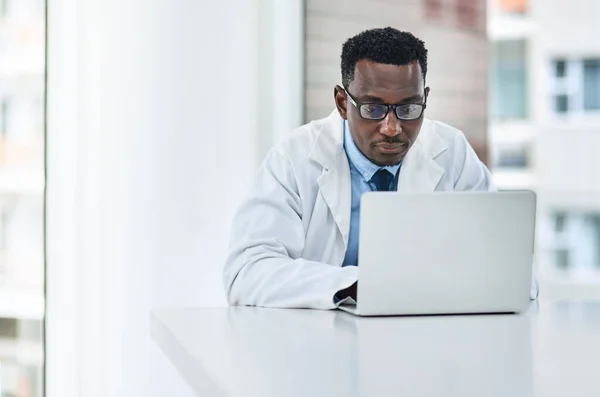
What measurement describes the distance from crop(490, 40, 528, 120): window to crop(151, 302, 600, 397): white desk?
4578 millimetres

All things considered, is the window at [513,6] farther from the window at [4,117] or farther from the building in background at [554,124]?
the window at [4,117]

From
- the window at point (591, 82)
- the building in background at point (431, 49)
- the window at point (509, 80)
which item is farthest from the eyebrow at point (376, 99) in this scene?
the window at point (591, 82)

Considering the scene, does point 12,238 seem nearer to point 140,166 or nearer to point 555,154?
point 140,166

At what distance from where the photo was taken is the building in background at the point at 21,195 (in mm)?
2689

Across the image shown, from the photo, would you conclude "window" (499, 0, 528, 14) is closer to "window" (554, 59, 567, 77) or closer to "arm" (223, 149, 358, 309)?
"window" (554, 59, 567, 77)

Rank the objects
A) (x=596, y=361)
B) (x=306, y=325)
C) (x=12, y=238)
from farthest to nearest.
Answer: (x=12, y=238) < (x=306, y=325) < (x=596, y=361)

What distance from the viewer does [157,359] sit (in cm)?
263

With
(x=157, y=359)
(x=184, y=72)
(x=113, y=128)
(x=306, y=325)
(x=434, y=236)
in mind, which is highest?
(x=184, y=72)

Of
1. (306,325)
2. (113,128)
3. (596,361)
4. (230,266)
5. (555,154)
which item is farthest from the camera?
(555,154)

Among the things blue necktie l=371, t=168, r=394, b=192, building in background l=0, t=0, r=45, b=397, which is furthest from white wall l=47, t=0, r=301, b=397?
blue necktie l=371, t=168, r=394, b=192

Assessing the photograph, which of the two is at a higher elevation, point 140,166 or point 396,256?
point 140,166

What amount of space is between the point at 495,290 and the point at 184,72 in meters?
1.47

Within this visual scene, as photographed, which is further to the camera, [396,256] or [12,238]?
[12,238]

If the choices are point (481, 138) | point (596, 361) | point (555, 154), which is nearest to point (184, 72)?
point (481, 138)
